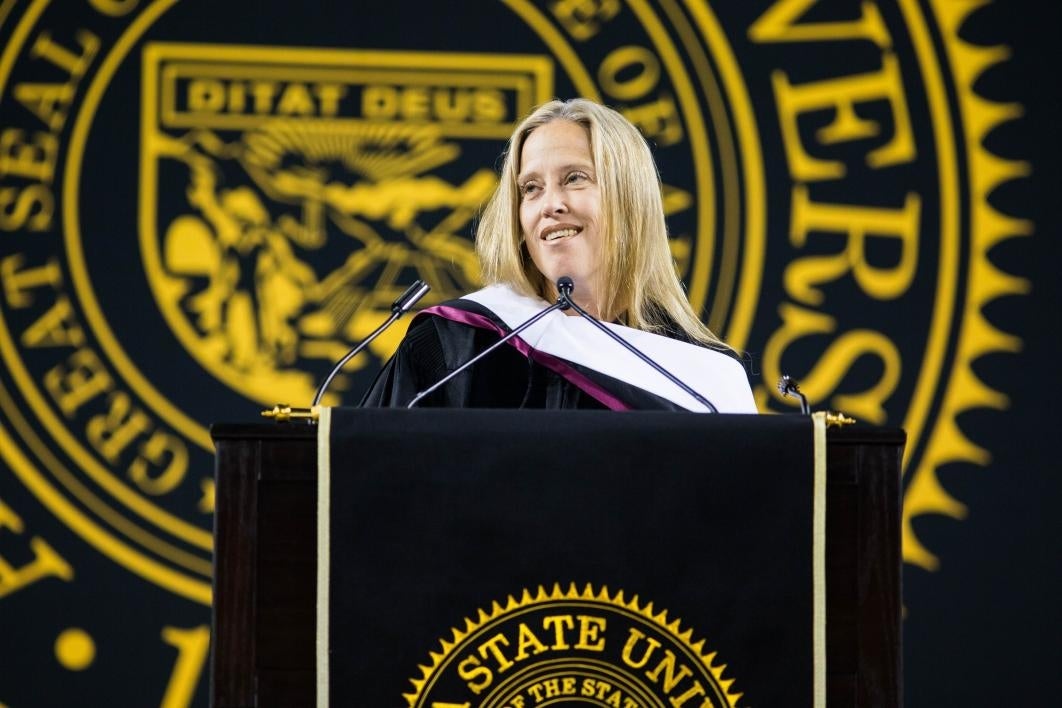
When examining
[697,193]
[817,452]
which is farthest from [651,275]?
[697,193]

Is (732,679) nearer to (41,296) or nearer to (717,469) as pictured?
(717,469)

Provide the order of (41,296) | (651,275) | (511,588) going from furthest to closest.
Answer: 1. (41,296)
2. (651,275)
3. (511,588)

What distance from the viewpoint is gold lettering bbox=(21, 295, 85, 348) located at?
3.83 m

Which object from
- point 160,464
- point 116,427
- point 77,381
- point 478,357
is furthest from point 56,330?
point 478,357

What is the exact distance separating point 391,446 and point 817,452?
51 cm

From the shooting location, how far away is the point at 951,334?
3959 millimetres

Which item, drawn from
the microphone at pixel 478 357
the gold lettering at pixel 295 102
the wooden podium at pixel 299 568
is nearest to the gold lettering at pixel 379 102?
the gold lettering at pixel 295 102

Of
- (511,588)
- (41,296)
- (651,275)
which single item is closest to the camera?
(511,588)

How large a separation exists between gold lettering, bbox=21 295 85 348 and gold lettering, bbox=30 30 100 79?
0.66 metres

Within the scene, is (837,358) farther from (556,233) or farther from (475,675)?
(475,675)

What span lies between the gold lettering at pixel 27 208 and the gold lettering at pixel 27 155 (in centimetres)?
4

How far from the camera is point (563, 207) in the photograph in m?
2.51

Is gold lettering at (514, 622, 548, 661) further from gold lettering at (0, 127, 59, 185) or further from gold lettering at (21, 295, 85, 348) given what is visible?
gold lettering at (0, 127, 59, 185)

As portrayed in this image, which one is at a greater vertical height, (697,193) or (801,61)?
(801,61)
